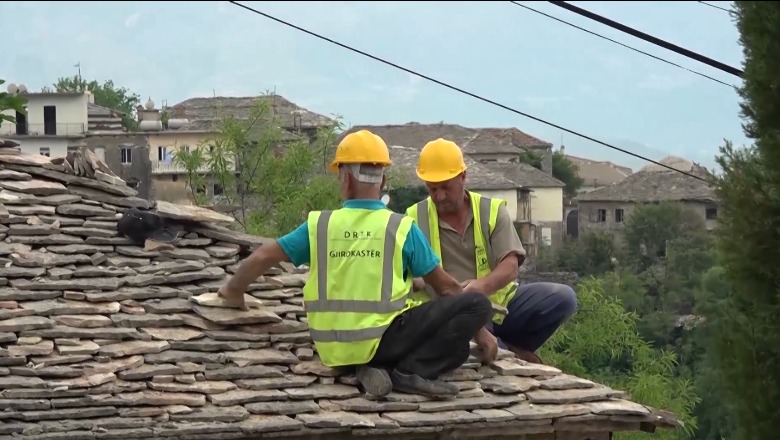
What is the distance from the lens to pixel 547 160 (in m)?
54.6

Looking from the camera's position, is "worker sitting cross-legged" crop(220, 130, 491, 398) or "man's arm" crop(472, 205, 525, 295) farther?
"man's arm" crop(472, 205, 525, 295)

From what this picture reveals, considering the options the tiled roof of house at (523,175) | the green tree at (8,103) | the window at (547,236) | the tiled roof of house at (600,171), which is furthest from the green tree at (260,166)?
the tiled roof of house at (600,171)

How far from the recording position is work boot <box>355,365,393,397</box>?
684 cm

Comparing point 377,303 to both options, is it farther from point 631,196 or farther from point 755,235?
point 631,196

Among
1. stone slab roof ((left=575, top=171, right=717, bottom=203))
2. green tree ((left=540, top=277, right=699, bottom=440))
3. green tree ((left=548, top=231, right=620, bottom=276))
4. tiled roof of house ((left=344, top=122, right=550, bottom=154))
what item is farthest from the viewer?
stone slab roof ((left=575, top=171, right=717, bottom=203))

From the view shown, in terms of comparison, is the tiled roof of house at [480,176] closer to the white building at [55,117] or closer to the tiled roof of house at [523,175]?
the tiled roof of house at [523,175]

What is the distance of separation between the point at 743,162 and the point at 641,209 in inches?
1539

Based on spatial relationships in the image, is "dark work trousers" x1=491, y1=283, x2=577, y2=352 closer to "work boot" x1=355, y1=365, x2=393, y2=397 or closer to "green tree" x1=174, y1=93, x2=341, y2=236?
"work boot" x1=355, y1=365, x2=393, y2=397

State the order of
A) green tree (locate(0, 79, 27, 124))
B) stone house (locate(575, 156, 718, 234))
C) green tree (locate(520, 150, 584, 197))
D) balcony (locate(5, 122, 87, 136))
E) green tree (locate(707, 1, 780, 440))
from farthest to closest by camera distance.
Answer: green tree (locate(520, 150, 584, 197)) < stone house (locate(575, 156, 718, 234)) < balcony (locate(5, 122, 87, 136)) < green tree (locate(0, 79, 27, 124)) < green tree (locate(707, 1, 780, 440))

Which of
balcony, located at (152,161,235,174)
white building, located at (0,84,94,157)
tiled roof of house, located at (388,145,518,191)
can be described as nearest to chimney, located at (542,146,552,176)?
tiled roof of house, located at (388,145,518,191)

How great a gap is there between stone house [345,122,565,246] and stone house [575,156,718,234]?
1.44 meters

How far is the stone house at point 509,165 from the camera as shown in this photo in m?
41.6

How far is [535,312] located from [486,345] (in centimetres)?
81

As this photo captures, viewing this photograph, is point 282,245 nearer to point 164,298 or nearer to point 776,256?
point 164,298
